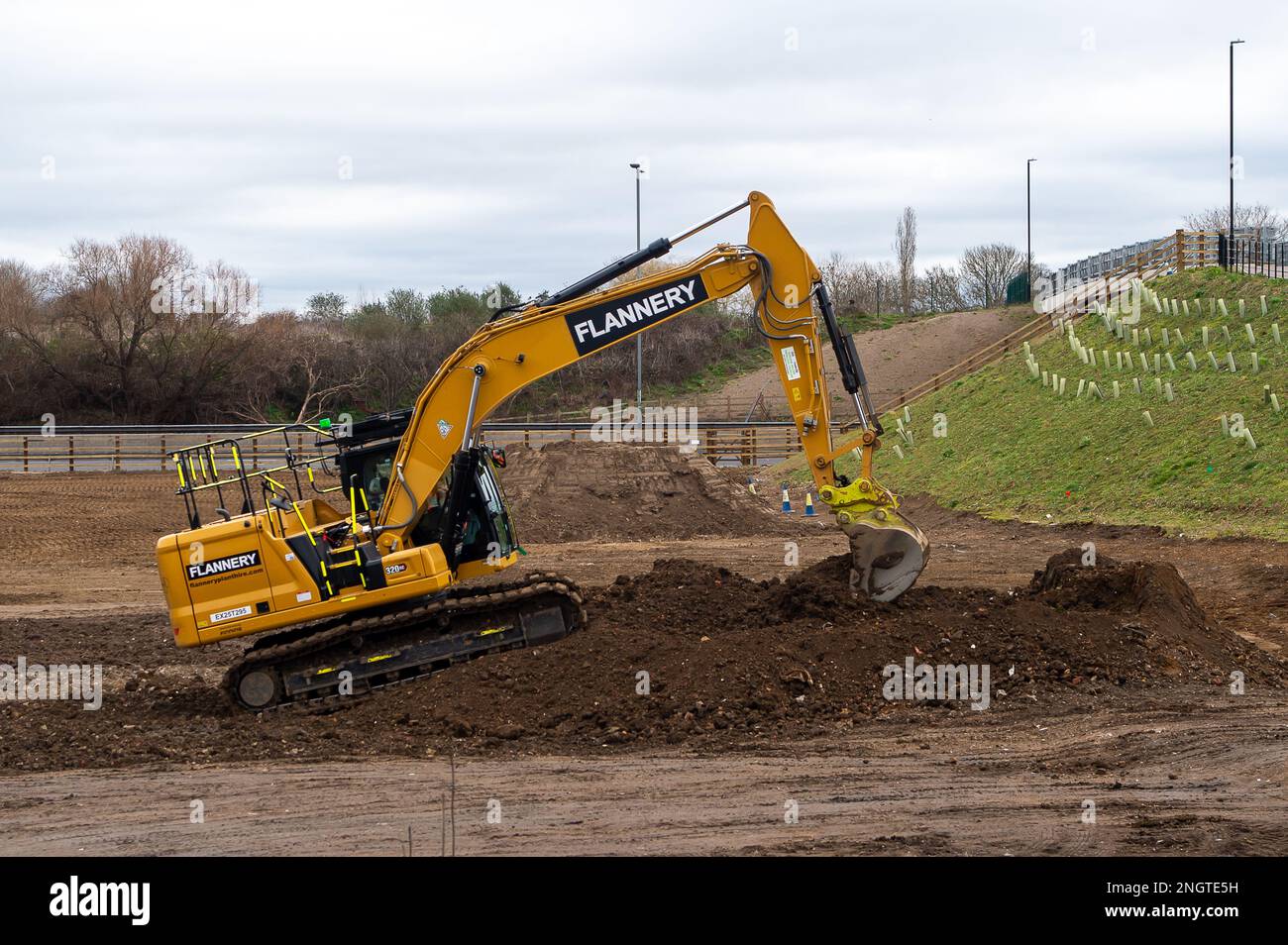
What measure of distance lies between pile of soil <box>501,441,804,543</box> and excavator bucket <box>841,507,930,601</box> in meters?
Answer: 13.1

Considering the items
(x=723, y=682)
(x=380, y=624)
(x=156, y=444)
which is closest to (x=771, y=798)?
(x=723, y=682)

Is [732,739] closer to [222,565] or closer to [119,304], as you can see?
[222,565]

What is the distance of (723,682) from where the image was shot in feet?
37.7

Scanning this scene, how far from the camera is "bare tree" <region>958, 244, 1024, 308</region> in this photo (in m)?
79.9

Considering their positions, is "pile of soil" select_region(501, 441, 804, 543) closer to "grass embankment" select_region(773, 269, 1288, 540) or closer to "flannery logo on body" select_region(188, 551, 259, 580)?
"grass embankment" select_region(773, 269, 1288, 540)

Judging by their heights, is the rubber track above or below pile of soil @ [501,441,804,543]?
below

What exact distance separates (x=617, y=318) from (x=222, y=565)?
4.50 metres

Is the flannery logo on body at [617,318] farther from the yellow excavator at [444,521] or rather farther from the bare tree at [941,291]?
the bare tree at [941,291]

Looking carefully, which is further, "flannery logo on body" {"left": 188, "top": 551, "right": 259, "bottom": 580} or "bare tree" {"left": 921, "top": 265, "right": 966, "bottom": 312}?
"bare tree" {"left": 921, "top": 265, "right": 966, "bottom": 312}

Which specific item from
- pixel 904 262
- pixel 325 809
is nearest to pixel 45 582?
pixel 325 809

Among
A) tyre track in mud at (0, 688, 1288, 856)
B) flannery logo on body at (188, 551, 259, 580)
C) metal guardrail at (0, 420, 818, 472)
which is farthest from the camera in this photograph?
metal guardrail at (0, 420, 818, 472)

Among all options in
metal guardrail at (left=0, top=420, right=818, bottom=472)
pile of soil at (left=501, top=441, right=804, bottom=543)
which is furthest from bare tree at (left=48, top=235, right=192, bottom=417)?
pile of soil at (left=501, top=441, right=804, bottom=543)

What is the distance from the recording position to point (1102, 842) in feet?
26.0

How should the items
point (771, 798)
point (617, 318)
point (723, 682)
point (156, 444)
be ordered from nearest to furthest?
point (771, 798) → point (723, 682) → point (617, 318) → point (156, 444)
